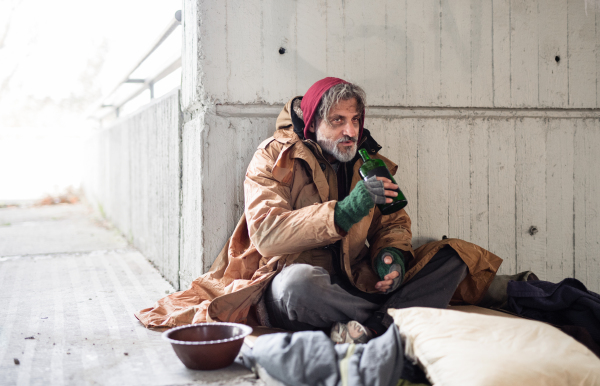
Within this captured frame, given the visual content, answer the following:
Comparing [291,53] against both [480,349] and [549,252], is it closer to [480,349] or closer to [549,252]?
[480,349]

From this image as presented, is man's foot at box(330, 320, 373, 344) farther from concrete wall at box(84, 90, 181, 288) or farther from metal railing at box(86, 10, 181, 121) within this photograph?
metal railing at box(86, 10, 181, 121)

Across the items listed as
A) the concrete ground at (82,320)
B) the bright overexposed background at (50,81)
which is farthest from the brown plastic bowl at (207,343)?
the bright overexposed background at (50,81)

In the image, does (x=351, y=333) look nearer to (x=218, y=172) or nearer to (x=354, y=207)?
(x=354, y=207)

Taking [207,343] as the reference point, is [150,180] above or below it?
above

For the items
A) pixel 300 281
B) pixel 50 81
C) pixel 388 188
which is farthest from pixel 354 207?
pixel 50 81

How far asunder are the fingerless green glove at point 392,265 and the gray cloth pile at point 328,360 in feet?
1.55

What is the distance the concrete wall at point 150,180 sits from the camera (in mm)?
3363

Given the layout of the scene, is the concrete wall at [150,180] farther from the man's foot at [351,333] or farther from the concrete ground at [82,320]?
the man's foot at [351,333]

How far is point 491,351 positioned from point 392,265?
0.69 metres

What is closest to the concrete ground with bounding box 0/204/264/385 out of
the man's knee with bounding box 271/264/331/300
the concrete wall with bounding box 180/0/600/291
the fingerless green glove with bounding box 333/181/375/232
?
the man's knee with bounding box 271/264/331/300

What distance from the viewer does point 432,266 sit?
93.9 inches

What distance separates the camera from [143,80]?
16.7 ft

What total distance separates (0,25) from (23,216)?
7708mm

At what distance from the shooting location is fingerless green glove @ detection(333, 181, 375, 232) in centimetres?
197
